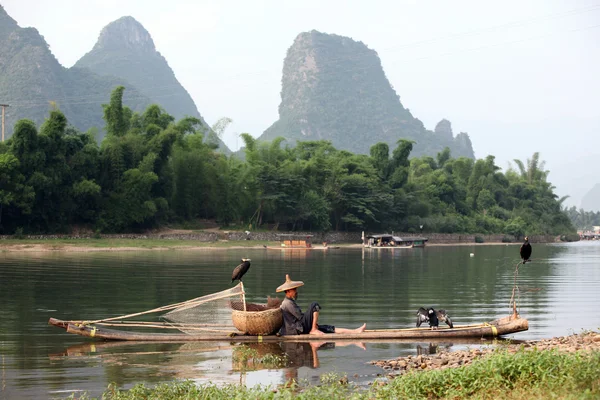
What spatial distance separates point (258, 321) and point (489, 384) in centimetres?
534

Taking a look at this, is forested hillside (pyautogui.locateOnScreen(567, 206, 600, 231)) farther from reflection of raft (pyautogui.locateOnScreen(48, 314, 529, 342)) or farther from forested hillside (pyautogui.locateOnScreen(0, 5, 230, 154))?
reflection of raft (pyautogui.locateOnScreen(48, 314, 529, 342))

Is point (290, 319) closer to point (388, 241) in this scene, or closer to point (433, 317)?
point (433, 317)

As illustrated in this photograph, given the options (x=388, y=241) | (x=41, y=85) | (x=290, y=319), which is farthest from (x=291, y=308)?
(x=41, y=85)

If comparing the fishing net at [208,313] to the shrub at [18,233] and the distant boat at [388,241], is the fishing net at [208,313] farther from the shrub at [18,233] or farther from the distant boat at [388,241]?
the distant boat at [388,241]

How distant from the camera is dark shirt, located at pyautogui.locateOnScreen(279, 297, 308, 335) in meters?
11.7

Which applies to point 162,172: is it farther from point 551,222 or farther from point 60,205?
point 551,222

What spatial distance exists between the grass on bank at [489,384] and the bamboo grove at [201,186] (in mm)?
37118

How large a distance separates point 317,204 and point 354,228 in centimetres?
857

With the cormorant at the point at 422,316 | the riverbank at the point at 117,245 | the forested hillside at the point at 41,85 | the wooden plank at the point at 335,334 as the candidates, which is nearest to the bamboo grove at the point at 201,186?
the riverbank at the point at 117,245

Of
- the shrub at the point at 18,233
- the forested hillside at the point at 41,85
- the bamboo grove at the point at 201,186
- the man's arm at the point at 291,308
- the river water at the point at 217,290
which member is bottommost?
the river water at the point at 217,290

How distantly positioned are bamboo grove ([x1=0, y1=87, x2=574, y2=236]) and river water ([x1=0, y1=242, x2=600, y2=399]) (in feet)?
30.0

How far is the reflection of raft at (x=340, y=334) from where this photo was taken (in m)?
11.6

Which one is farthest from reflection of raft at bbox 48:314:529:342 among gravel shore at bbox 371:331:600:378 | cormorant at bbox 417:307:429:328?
gravel shore at bbox 371:331:600:378

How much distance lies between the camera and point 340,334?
38.3 feet
